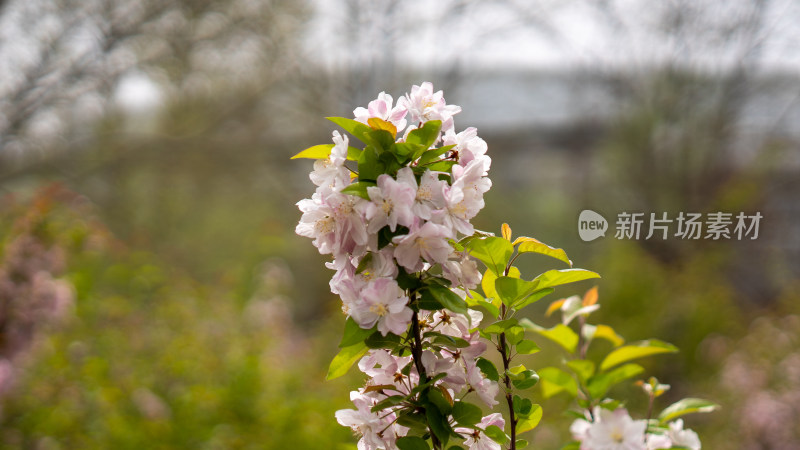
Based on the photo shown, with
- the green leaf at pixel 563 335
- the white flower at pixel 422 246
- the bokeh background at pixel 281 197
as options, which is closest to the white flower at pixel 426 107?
the white flower at pixel 422 246

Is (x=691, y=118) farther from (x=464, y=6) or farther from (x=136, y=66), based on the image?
(x=136, y=66)

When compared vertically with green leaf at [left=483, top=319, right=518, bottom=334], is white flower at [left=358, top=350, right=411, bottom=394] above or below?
below

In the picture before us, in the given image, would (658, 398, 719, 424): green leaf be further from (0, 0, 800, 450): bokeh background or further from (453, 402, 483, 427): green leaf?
(0, 0, 800, 450): bokeh background

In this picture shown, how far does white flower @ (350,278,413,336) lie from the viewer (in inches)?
16.1

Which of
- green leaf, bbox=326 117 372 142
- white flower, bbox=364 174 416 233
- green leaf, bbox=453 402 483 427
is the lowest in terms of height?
green leaf, bbox=453 402 483 427

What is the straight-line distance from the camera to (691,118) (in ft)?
13.0

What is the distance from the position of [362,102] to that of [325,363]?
1777 millimetres

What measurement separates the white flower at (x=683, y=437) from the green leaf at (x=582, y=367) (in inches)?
3.8

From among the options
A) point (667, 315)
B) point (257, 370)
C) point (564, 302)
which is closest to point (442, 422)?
point (564, 302)

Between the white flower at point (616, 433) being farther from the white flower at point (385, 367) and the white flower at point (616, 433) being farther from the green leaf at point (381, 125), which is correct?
the green leaf at point (381, 125)

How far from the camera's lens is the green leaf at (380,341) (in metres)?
0.44

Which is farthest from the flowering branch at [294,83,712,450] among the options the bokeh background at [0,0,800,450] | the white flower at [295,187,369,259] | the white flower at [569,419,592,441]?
the bokeh background at [0,0,800,450]

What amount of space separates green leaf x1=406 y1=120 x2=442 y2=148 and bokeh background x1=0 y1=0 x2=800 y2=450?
1288 millimetres

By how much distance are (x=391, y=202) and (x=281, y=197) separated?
14.3ft
